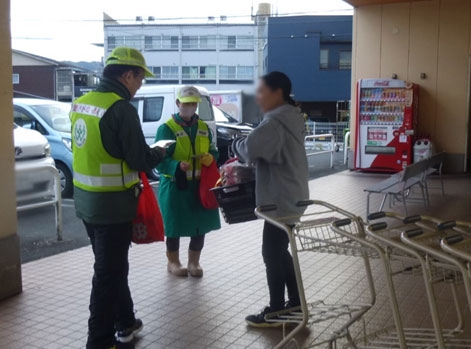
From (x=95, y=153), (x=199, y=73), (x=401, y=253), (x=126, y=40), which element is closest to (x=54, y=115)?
(x=95, y=153)

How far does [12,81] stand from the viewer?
4492 millimetres

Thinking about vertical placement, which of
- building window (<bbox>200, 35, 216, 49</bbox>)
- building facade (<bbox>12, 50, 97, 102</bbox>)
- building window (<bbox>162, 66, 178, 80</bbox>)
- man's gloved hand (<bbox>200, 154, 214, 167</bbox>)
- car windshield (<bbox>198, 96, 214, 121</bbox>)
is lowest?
man's gloved hand (<bbox>200, 154, 214, 167</bbox>)

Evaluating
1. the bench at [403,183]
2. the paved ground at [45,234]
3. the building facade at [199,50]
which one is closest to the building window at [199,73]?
the building facade at [199,50]

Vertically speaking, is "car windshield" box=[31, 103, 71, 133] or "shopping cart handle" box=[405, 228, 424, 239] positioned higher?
"car windshield" box=[31, 103, 71, 133]

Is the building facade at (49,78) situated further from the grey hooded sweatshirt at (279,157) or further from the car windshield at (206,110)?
the grey hooded sweatshirt at (279,157)

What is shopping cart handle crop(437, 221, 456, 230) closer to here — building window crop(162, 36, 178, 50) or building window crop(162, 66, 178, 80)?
building window crop(162, 36, 178, 50)

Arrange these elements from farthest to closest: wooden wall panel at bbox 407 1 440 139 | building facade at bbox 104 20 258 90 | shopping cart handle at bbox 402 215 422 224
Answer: building facade at bbox 104 20 258 90 → wooden wall panel at bbox 407 1 440 139 → shopping cart handle at bbox 402 215 422 224

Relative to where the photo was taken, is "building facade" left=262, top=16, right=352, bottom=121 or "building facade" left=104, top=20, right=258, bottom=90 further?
"building facade" left=104, top=20, right=258, bottom=90

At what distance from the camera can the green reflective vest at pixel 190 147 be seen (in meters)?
4.78

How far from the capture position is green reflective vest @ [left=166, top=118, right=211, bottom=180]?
4.78 meters

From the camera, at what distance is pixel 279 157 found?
3.67m

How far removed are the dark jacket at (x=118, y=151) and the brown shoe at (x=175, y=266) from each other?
6.03 ft

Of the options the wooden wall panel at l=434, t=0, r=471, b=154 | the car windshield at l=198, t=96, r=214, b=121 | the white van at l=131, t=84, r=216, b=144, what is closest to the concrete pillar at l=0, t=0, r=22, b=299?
the white van at l=131, t=84, r=216, b=144

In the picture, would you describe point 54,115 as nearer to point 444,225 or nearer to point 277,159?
point 277,159
